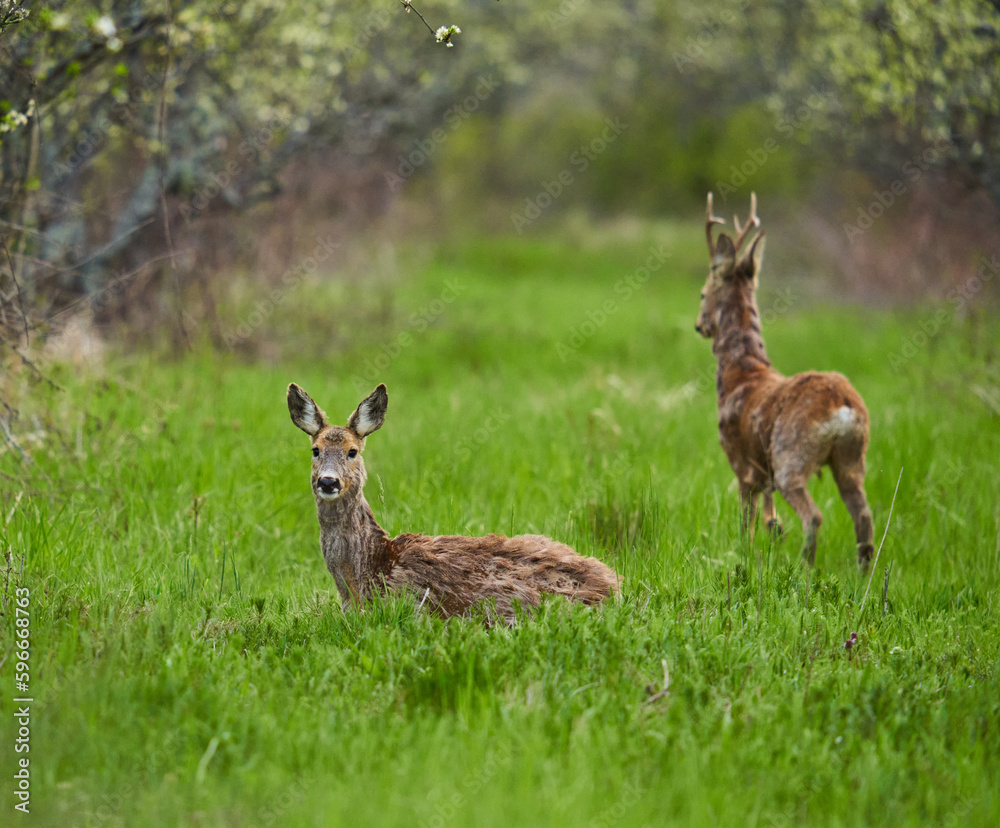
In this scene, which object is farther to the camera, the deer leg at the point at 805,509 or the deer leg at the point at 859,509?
the deer leg at the point at 859,509

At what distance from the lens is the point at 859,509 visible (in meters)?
6.25

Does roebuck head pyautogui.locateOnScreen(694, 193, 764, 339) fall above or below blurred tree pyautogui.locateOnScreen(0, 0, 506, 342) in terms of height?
below

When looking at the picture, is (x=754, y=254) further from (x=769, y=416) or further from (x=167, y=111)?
(x=167, y=111)

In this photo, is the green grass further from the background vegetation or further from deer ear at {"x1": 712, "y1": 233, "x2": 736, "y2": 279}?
deer ear at {"x1": 712, "y1": 233, "x2": 736, "y2": 279}

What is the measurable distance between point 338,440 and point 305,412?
23cm

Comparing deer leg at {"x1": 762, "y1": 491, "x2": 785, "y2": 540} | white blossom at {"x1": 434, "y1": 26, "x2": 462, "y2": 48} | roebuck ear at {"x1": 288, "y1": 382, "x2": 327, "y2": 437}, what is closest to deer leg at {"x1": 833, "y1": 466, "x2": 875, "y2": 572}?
deer leg at {"x1": 762, "y1": 491, "x2": 785, "y2": 540}

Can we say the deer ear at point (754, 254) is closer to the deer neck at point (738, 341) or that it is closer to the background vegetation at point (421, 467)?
the deer neck at point (738, 341)

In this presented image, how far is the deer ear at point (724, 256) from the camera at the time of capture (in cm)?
696

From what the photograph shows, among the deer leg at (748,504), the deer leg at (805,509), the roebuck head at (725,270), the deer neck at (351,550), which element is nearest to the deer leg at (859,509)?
the deer leg at (805,509)

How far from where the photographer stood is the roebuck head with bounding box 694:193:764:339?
6.96 metres

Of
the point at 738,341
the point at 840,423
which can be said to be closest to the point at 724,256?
the point at 738,341

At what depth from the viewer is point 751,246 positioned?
6914mm

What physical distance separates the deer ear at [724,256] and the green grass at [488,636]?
157 cm

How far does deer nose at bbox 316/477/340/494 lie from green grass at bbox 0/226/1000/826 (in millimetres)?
582
